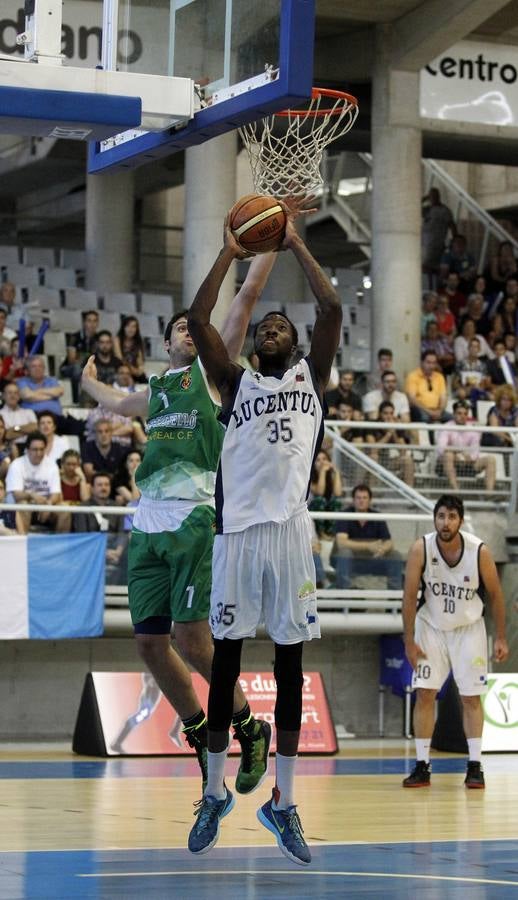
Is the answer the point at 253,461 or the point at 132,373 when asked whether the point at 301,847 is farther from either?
the point at 132,373

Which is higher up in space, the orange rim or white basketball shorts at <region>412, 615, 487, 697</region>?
the orange rim

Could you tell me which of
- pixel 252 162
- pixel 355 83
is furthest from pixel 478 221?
pixel 252 162

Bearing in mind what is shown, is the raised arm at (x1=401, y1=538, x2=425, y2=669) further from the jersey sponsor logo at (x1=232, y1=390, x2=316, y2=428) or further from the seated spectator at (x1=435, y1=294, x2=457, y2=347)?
the seated spectator at (x1=435, y1=294, x2=457, y2=347)

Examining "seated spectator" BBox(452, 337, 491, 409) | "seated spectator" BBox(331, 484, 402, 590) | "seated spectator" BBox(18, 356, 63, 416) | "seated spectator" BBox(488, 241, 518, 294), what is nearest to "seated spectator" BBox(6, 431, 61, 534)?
"seated spectator" BBox(18, 356, 63, 416)

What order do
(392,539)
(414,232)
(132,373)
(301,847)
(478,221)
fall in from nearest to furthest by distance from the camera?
(301,847) < (392,539) < (132,373) < (414,232) < (478,221)

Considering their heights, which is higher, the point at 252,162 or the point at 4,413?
the point at 252,162

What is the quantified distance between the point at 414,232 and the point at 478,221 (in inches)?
191

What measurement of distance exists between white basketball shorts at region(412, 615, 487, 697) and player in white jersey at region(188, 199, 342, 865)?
4484 mm

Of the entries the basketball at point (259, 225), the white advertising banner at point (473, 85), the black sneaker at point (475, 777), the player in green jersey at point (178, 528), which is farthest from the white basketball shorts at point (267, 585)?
the white advertising banner at point (473, 85)

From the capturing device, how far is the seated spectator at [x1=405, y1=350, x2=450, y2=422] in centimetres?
1895

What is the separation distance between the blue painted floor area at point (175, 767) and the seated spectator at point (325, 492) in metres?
2.62

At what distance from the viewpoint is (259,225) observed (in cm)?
665

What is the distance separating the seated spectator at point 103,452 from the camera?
49.3 feet

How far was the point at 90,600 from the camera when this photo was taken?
46.0ft
